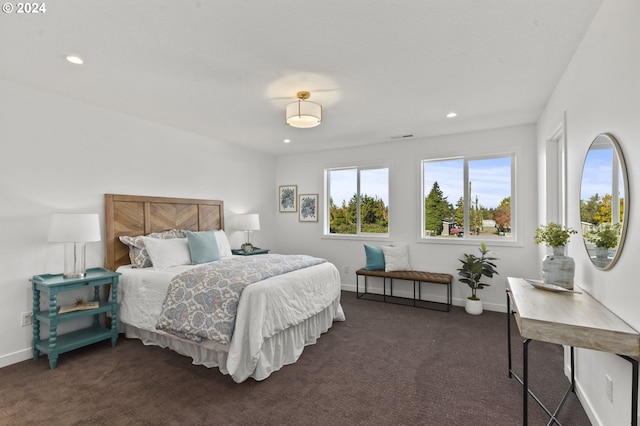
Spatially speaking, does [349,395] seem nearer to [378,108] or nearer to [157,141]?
[378,108]

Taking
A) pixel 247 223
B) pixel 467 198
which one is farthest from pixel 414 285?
pixel 247 223

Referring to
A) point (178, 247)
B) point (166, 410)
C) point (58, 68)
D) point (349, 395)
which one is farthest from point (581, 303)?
point (58, 68)

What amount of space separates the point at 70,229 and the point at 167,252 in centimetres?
96

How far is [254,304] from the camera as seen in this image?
2578mm

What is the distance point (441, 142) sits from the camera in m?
4.84

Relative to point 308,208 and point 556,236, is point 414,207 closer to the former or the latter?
point 308,208

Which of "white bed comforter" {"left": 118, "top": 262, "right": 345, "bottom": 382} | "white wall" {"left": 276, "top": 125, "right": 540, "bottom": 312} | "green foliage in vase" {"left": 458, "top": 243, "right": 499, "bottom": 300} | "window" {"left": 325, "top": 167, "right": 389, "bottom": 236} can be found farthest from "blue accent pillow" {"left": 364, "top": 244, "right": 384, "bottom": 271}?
"white bed comforter" {"left": 118, "top": 262, "right": 345, "bottom": 382}

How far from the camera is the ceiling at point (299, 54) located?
1.94 meters

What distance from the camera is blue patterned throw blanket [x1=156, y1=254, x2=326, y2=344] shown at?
259cm

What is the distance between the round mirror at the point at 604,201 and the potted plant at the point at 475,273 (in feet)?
7.13

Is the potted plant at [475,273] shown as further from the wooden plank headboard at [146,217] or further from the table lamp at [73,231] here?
the table lamp at [73,231]

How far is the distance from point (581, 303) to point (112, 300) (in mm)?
3902

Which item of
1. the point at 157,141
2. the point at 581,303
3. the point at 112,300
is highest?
the point at 157,141

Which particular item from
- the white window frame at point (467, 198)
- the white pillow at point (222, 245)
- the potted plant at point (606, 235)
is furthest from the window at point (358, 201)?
the potted plant at point (606, 235)
